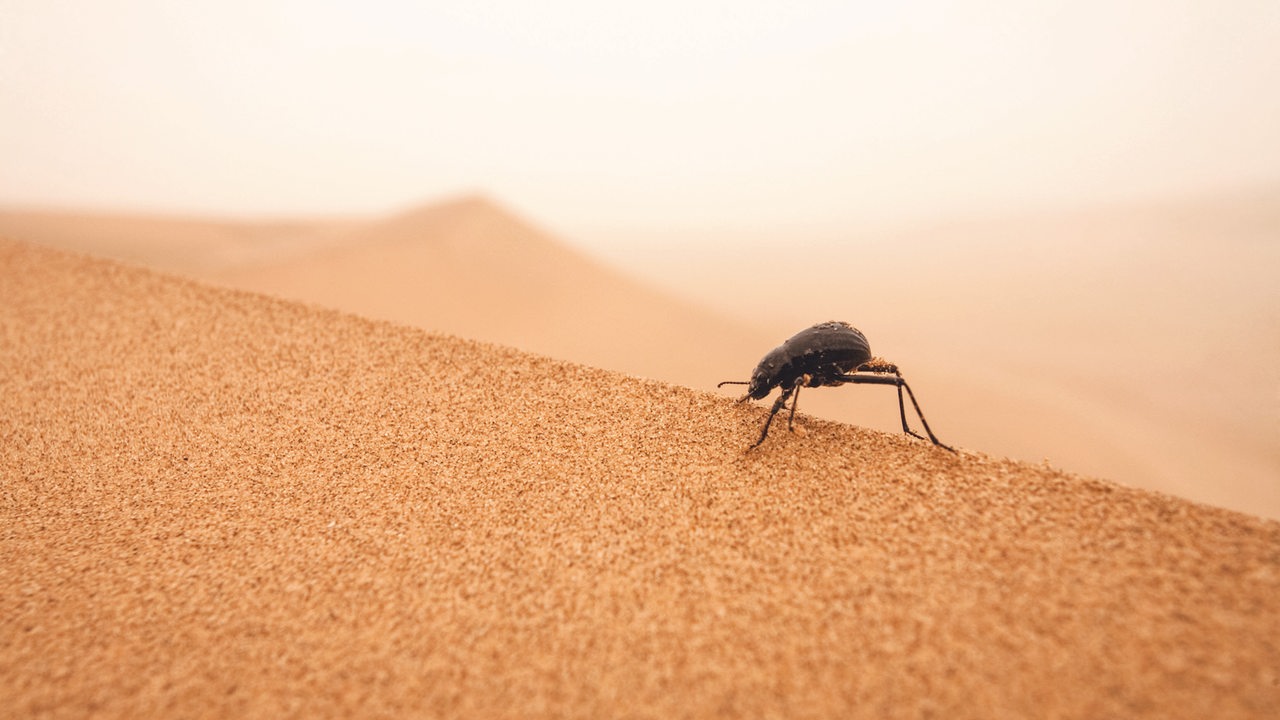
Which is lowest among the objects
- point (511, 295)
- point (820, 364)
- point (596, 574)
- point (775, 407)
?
point (596, 574)

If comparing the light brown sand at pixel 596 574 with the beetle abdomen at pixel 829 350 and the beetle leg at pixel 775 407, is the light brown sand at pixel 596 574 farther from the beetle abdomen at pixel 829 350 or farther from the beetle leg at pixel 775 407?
the beetle abdomen at pixel 829 350

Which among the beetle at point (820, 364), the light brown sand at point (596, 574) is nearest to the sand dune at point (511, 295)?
the beetle at point (820, 364)

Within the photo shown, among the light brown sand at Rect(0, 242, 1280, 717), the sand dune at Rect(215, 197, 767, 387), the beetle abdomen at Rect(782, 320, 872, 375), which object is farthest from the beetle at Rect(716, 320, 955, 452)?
the sand dune at Rect(215, 197, 767, 387)

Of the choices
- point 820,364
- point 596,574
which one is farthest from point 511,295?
point 596,574

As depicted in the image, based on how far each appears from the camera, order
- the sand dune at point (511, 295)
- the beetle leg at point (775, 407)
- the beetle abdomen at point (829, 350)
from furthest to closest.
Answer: the sand dune at point (511, 295) < the beetle abdomen at point (829, 350) < the beetle leg at point (775, 407)

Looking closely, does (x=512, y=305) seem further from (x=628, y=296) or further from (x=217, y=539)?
(x=217, y=539)

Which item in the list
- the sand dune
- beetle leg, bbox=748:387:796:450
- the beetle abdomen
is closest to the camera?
beetle leg, bbox=748:387:796:450

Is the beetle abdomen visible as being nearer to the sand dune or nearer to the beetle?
the beetle

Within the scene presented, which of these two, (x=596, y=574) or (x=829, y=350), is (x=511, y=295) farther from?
(x=596, y=574)
